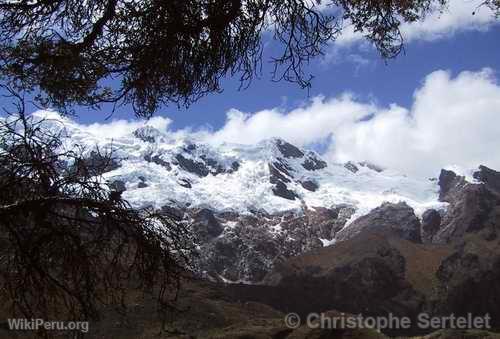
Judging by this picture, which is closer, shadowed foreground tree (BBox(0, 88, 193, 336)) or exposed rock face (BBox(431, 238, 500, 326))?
shadowed foreground tree (BBox(0, 88, 193, 336))

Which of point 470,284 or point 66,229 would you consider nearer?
point 66,229

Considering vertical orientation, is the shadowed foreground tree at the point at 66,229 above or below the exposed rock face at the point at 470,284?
below

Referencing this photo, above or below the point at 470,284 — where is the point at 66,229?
below

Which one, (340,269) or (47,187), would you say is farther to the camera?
(340,269)

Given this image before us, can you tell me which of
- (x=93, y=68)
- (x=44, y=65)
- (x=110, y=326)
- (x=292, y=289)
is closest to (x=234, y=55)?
(x=93, y=68)

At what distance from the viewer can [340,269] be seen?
642ft

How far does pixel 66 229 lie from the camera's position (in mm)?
4680

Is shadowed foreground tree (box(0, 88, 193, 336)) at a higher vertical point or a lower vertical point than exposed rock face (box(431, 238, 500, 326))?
lower

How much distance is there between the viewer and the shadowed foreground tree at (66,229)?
457 cm

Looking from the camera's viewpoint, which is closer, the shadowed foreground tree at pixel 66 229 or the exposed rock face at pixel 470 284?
the shadowed foreground tree at pixel 66 229

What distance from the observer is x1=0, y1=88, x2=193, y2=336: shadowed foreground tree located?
4566 millimetres

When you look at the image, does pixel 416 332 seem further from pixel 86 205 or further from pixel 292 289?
pixel 86 205

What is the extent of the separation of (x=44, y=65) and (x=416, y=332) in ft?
456

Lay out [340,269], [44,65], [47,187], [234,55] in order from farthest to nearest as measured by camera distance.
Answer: [340,269]
[234,55]
[44,65]
[47,187]
